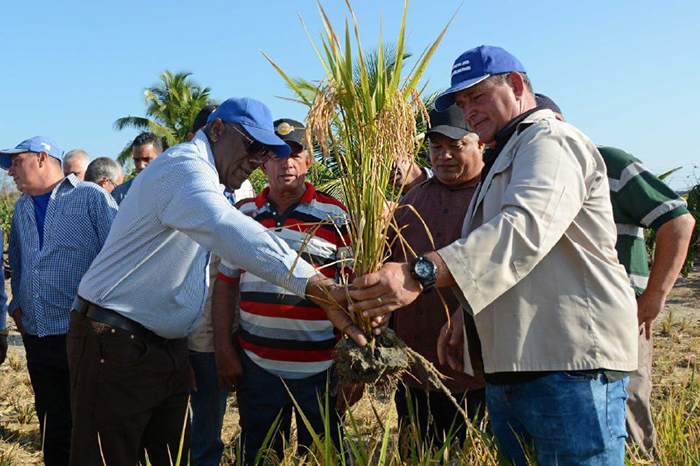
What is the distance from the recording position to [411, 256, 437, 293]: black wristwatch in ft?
5.62

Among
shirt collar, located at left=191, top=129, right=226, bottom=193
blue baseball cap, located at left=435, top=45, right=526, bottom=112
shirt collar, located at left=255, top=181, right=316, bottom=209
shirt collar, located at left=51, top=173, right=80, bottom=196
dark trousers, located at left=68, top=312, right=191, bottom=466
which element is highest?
blue baseball cap, located at left=435, top=45, right=526, bottom=112

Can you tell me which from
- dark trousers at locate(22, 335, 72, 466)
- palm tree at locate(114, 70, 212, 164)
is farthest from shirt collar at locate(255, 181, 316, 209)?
palm tree at locate(114, 70, 212, 164)

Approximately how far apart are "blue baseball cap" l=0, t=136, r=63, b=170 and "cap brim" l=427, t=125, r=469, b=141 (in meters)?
2.28

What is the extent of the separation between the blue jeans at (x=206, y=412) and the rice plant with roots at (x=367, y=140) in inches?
67.6

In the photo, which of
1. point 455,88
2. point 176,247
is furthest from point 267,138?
point 455,88

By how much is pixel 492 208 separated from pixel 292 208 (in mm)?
1647

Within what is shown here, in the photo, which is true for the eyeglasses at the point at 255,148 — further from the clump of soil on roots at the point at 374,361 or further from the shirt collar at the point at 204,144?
the clump of soil on roots at the point at 374,361

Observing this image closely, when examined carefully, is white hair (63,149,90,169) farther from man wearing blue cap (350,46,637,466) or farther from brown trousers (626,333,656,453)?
brown trousers (626,333,656,453)

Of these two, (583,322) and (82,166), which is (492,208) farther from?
(82,166)

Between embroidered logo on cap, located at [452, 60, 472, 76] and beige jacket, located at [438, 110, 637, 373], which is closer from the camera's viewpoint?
beige jacket, located at [438, 110, 637, 373]

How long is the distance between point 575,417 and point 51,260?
2.89m

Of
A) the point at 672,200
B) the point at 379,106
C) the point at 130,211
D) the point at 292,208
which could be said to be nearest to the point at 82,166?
the point at 292,208

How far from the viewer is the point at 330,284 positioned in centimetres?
208

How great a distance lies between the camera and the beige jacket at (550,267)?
168 cm
